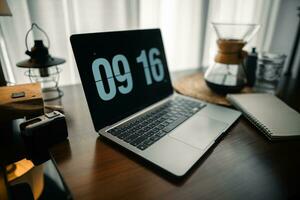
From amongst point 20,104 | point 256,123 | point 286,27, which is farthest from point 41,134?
point 286,27

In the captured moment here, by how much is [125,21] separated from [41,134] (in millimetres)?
753

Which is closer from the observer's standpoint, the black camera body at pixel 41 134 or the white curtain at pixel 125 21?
the black camera body at pixel 41 134

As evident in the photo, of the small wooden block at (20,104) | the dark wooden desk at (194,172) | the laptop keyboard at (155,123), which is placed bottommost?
the dark wooden desk at (194,172)

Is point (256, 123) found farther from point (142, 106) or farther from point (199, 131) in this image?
point (142, 106)

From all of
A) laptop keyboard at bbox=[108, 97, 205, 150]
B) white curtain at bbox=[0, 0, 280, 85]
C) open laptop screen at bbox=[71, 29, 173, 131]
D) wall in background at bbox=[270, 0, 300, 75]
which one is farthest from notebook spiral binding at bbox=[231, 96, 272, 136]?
wall in background at bbox=[270, 0, 300, 75]

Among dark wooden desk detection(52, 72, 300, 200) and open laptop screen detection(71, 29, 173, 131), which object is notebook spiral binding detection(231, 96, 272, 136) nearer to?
dark wooden desk detection(52, 72, 300, 200)

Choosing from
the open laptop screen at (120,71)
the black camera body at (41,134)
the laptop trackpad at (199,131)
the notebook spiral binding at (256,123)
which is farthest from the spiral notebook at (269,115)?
the black camera body at (41,134)

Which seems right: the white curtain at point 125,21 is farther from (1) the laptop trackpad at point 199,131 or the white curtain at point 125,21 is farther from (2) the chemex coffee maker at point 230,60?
(1) the laptop trackpad at point 199,131

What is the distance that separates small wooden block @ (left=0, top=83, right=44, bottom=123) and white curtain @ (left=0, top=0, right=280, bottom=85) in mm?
357

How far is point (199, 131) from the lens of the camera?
0.57 meters

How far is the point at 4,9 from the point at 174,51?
0.90 m

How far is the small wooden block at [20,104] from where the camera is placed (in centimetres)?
53

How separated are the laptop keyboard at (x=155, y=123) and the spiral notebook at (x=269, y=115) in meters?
0.14

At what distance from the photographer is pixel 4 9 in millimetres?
596
